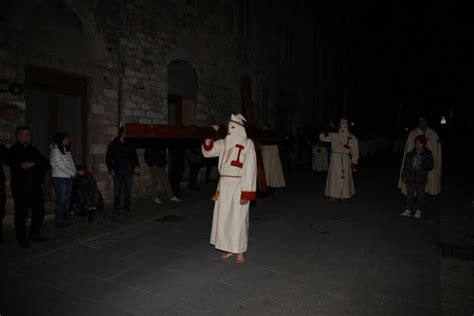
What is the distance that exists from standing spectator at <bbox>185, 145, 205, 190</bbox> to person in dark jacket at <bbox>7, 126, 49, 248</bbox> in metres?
5.08

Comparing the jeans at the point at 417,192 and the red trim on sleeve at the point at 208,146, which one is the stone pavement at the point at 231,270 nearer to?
the jeans at the point at 417,192

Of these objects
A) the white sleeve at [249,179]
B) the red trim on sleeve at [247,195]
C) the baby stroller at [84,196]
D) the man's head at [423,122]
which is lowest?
the baby stroller at [84,196]

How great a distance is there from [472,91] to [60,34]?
36952mm

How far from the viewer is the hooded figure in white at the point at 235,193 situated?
16.5 ft

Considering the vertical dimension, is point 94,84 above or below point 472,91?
below

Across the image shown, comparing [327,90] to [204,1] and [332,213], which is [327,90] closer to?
[204,1]

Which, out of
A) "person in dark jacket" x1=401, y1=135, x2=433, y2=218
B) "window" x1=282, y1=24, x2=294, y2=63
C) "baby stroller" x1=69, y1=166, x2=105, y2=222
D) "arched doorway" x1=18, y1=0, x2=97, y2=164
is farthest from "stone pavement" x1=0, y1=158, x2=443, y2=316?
"window" x1=282, y1=24, x2=294, y2=63

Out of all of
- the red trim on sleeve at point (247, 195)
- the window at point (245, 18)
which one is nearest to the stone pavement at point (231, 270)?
the red trim on sleeve at point (247, 195)

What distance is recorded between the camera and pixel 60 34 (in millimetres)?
7660

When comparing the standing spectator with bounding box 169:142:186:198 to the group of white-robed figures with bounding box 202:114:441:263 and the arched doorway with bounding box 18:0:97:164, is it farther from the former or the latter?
the group of white-robed figures with bounding box 202:114:441:263

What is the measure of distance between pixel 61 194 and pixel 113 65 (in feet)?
12.1

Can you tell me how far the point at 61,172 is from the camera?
21.7 feet

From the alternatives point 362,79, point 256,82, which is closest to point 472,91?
point 362,79

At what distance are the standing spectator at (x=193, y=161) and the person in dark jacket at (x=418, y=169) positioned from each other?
570 centimetres
